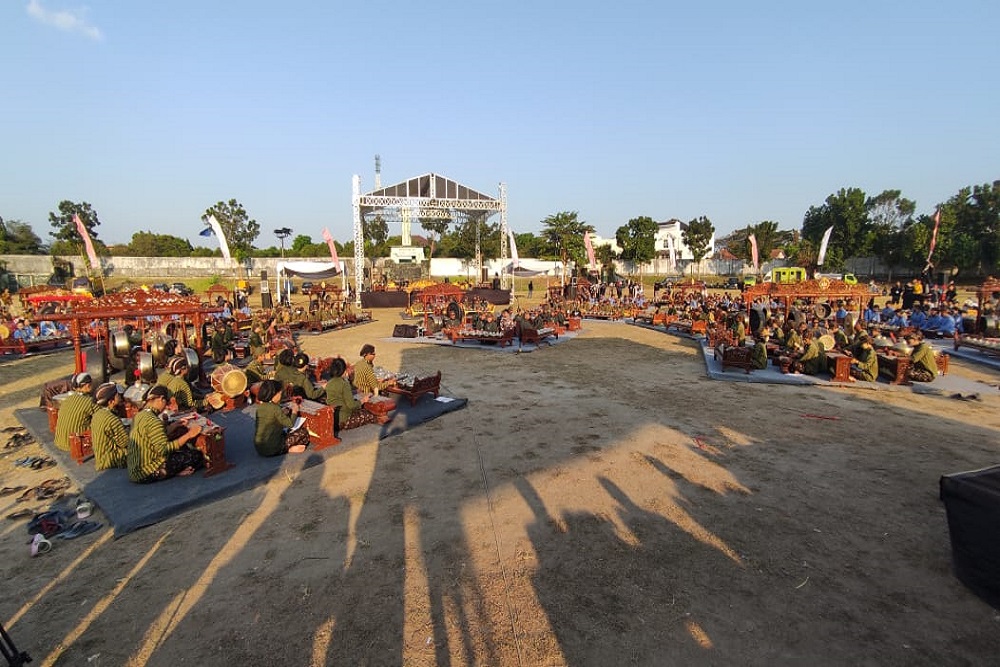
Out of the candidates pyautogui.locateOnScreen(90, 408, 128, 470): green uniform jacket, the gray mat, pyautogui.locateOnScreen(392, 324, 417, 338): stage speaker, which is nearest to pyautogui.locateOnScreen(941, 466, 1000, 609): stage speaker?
the gray mat

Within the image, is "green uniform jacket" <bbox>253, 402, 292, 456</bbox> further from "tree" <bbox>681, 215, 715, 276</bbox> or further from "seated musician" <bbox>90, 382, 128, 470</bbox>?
"tree" <bbox>681, 215, 715, 276</bbox>

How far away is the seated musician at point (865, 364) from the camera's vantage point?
10.9 meters

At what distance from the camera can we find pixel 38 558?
4.70 m

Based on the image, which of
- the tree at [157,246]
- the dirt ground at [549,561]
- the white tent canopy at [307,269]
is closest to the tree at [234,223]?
the tree at [157,246]

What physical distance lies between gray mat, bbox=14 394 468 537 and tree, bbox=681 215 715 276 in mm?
60708

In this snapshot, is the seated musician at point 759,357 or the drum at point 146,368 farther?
the seated musician at point 759,357

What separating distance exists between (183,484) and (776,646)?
637 cm

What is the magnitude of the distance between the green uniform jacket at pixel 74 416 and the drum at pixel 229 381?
216 centimetres

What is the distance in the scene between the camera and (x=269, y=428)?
22.0 ft

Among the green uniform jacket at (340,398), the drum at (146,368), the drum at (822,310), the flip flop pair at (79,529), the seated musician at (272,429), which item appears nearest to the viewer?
the flip flop pair at (79,529)

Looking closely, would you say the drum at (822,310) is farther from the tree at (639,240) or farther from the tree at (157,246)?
the tree at (157,246)

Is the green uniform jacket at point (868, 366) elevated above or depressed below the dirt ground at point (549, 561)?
above

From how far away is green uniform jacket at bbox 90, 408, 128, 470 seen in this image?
628 centimetres

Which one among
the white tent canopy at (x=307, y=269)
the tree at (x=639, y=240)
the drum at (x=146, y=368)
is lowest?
the drum at (x=146, y=368)
